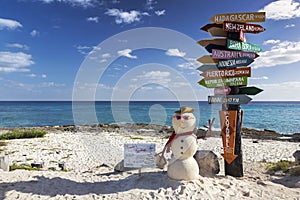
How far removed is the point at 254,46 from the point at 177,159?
4047 millimetres

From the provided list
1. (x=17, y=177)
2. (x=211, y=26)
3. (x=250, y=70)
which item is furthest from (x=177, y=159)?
(x=17, y=177)

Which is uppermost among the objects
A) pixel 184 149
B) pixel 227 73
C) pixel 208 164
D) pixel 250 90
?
pixel 227 73

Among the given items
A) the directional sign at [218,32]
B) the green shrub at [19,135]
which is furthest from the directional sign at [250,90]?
the green shrub at [19,135]

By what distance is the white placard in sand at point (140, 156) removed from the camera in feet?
18.8

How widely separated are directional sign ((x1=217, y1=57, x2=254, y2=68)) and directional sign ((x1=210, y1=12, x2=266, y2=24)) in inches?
44.7

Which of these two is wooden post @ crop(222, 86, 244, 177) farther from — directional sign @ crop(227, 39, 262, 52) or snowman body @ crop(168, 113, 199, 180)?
snowman body @ crop(168, 113, 199, 180)

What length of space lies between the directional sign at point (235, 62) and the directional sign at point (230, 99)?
0.86 m

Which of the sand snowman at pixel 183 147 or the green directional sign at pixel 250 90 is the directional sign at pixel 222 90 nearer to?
the green directional sign at pixel 250 90

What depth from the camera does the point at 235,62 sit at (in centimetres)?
616

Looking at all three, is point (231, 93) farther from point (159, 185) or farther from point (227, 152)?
point (159, 185)

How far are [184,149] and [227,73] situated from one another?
260 cm

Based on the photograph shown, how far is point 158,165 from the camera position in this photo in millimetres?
7066

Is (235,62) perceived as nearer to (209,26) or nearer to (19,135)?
(209,26)

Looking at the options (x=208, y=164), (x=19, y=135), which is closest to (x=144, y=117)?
(x=19, y=135)
